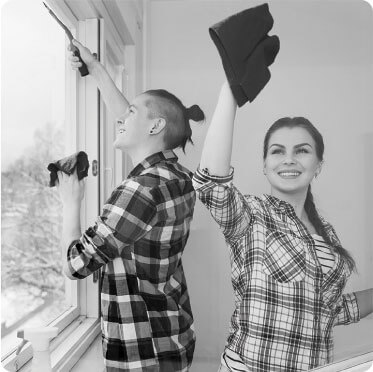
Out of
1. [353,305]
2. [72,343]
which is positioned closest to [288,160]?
[353,305]

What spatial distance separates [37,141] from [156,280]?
419 millimetres

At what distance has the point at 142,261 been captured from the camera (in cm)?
107

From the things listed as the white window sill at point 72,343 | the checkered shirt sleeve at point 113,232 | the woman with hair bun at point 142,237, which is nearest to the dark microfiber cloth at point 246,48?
the woman with hair bun at point 142,237

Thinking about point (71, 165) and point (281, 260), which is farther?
point (281, 260)

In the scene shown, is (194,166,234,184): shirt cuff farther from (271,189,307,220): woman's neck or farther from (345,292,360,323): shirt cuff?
(345,292,360,323): shirt cuff

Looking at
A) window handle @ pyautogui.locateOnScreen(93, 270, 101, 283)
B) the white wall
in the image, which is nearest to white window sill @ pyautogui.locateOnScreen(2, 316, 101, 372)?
window handle @ pyautogui.locateOnScreen(93, 270, 101, 283)

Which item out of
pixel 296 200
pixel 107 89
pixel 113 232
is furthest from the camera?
pixel 296 200

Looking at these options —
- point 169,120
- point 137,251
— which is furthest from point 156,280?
point 169,120

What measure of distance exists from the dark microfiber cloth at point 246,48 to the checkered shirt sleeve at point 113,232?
1.20ft

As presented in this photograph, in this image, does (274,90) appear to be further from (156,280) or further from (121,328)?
(121,328)

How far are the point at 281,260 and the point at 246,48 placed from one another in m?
0.54

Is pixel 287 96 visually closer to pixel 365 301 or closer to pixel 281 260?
pixel 281 260

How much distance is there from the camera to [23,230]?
1050mm

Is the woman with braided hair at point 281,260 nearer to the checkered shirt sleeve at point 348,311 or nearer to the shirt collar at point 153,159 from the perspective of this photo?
the checkered shirt sleeve at point 348,311
